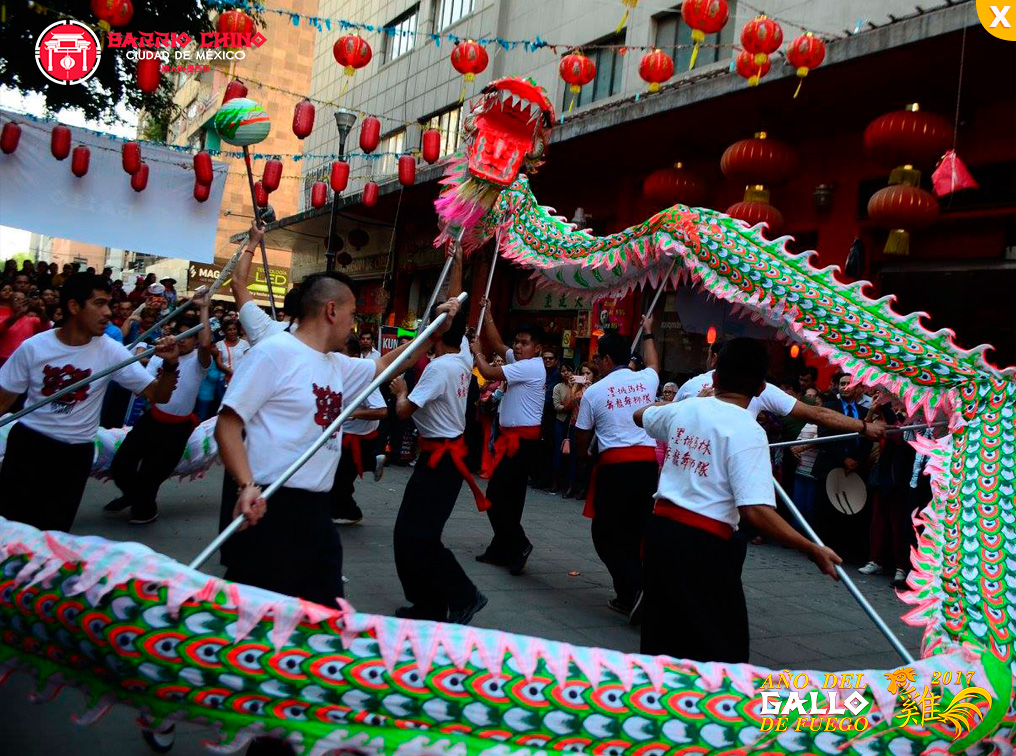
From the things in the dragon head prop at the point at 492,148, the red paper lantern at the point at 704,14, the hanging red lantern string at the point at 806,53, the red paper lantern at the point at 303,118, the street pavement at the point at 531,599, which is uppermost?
the red paper lantern at the point at 704,14

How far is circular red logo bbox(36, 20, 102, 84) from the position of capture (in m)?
11.1

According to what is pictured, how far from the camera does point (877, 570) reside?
23.6 ft

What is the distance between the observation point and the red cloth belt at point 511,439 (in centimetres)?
625

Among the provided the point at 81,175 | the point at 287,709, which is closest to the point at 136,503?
the point at 287,709

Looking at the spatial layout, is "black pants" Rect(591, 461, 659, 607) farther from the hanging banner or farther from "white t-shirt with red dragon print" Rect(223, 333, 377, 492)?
the hanging banner

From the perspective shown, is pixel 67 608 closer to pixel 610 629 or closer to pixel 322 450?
pixel 322 450

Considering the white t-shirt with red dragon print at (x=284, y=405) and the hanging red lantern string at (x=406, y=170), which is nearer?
the white t-shirt with red dragon print at (x=284, y=405)

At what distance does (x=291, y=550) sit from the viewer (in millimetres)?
2961

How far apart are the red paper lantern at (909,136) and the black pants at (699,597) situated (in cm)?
603

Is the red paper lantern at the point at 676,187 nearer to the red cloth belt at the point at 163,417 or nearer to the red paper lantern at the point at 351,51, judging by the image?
the red paper lantern at the point at 351,51

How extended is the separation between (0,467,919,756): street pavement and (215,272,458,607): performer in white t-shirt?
2.24 feet

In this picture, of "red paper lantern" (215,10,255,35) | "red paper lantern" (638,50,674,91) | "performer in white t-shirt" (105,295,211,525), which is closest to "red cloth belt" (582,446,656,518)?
"performer in white t-shirt" (105,295,211,525)

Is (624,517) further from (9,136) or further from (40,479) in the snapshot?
(9,136)

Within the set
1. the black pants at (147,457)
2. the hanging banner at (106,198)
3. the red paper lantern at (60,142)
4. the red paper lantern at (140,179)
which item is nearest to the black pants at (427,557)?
the black pants at (147,457)
